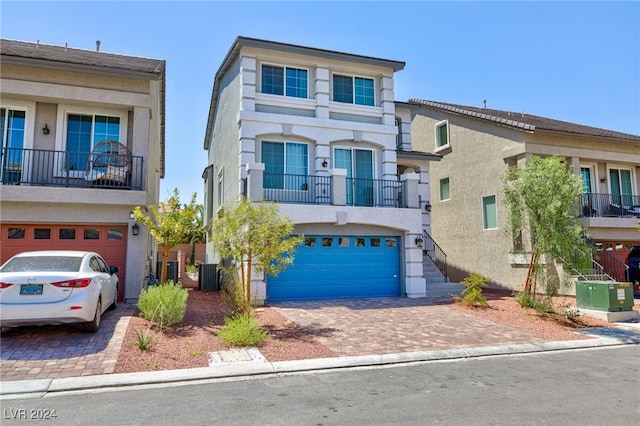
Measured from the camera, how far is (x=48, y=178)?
12516mm

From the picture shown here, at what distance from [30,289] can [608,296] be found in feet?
48.0

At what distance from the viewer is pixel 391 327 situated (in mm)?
10336

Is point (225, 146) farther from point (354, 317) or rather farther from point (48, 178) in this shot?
point (354, 317)

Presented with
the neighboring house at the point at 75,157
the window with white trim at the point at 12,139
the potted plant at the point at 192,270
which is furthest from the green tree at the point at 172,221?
the potted plant at the point at 192,270

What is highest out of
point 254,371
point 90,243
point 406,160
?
point 406,160

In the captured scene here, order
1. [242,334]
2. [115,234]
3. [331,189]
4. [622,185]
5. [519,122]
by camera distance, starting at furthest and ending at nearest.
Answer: [622,185] < [519,122] < [331,189] < [115,234] < [242,334]

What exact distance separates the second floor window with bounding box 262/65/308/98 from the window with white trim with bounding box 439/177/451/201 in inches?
378

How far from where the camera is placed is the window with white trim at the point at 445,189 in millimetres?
21369

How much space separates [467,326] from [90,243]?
10.6 meters

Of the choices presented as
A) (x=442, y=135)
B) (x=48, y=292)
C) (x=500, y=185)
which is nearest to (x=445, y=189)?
(x=442, y=135)

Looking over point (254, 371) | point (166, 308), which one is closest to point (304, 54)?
point (166, 308)

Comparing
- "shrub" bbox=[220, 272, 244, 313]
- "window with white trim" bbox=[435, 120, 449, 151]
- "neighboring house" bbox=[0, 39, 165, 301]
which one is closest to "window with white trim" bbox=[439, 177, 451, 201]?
"window with white trim" bbox=[435, 120, 449, 151]

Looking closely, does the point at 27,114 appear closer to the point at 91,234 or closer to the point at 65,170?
the point at 65,170

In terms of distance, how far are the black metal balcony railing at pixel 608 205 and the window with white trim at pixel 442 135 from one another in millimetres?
6624
